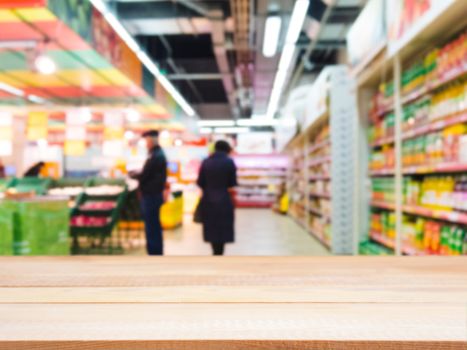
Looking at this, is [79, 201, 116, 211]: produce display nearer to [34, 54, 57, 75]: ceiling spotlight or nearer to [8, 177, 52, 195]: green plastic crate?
[8, 177, 52, 195]: green plastic crate

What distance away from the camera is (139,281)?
1.16 m

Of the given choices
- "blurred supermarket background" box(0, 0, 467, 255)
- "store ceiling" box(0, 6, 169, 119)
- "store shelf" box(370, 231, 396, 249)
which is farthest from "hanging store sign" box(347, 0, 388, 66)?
A: "store ceiling" box(0, 6, 169, 119)

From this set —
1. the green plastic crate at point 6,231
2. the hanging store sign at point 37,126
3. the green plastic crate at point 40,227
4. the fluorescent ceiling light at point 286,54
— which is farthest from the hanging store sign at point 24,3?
the hanging store sign at point 37,126

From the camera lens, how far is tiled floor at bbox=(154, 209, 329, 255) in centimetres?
713

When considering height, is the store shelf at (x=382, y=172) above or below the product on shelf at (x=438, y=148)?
below

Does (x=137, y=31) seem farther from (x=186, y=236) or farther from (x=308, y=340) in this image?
(x=308, y=340)

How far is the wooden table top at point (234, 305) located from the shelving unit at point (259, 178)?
19.4 meters

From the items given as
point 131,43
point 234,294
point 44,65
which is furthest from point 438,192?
point 131,43

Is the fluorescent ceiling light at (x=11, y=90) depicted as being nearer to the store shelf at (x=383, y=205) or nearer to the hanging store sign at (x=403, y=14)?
the store shelf at (x=383, y=205)

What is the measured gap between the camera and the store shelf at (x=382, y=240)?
4436 mm

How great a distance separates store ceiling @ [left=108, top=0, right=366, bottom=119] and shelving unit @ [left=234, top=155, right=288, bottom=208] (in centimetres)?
317

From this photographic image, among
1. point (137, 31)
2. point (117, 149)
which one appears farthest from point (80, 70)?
point (117, 149)

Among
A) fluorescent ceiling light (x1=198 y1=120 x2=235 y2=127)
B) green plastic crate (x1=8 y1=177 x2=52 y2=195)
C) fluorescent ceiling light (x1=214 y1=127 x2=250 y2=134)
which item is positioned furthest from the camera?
fluorescent ceiling light (x1=214 y1=127 x2=250 y2=134)

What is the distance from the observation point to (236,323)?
32.5 inches
